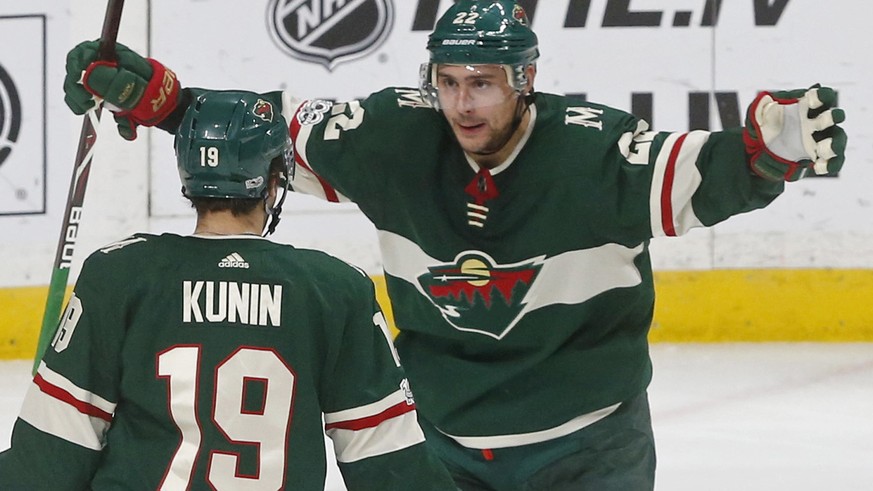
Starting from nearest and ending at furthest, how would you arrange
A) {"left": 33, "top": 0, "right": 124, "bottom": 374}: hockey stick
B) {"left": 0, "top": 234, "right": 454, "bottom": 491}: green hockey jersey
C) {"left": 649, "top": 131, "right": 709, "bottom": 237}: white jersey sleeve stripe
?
1. {"left": 0, "top": 234, "right": 454, "bottom": 491}: green hockey jersey
2. {"left": 649, "top": 131, "right": 709, "bottom": 237}: white jersey sleeve stripe
3. {"left": 33, "top": 0, "right": 124, "bottom": 374}: hockey stick

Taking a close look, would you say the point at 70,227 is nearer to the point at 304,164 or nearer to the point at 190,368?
the point at 304,164

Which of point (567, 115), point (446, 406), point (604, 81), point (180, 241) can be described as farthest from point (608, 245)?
point (604, 81)

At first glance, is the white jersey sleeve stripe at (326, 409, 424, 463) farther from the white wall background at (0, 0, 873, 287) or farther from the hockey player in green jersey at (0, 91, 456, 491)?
the white wall background at (0, 0, 873, 287)

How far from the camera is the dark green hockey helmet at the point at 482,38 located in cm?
221

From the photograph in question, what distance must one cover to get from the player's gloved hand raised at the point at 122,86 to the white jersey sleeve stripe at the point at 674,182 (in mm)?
877

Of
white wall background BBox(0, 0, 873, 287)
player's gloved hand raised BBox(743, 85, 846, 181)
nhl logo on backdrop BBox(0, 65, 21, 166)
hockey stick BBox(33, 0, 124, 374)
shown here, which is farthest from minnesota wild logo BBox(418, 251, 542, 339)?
nhl logo on backdrop BBox(0, 65, 21, 166)

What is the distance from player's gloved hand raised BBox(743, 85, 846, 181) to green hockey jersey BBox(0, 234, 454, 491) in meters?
0.62

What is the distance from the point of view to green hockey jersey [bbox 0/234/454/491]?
1.70 m

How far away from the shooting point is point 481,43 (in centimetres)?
221

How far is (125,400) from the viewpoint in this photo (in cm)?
175

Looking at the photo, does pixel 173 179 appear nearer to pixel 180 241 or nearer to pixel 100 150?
pixel 100 150

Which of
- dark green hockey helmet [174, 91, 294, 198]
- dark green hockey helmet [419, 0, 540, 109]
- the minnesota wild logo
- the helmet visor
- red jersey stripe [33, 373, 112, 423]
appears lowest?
red jersey stripe [33, 373, 112, 423]

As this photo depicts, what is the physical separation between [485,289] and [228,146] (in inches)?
26.2

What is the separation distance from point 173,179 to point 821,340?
7.00ft
